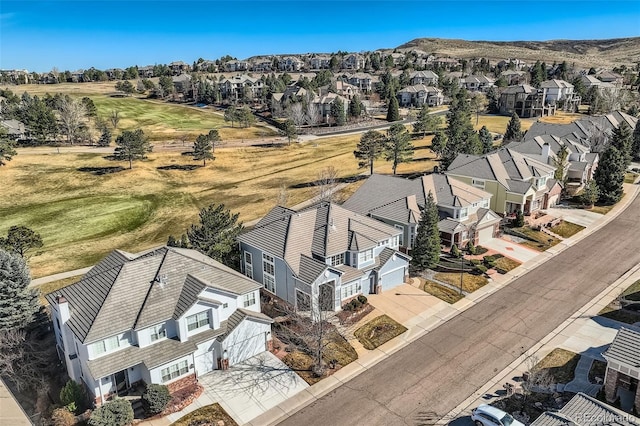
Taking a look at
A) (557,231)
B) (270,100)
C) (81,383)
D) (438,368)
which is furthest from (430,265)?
(270,100)

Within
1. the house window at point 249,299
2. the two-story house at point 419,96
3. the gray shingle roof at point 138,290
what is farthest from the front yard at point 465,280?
the two-story house at point 419,96

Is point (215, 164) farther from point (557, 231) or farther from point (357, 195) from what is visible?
point (557, 231)

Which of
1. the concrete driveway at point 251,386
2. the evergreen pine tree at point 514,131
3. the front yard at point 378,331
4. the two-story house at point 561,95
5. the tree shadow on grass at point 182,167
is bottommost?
the concrete driveway at point 251,386

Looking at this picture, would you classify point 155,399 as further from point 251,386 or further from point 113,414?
point 251,386

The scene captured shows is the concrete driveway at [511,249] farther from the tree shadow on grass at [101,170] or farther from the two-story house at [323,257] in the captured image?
the tree shadow on grass at [101,170]

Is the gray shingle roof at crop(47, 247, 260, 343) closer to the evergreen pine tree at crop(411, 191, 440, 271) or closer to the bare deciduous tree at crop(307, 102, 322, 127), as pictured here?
the evergreen pine tree at crop(411, 191, 440, 271)

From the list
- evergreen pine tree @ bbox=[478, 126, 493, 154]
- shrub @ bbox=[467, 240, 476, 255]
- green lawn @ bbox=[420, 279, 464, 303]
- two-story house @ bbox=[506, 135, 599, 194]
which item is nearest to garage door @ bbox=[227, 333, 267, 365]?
green lawn @ bbox=[420, 279, 464, 303]

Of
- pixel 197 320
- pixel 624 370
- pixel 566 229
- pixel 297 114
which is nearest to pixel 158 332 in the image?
pixel 197 320
